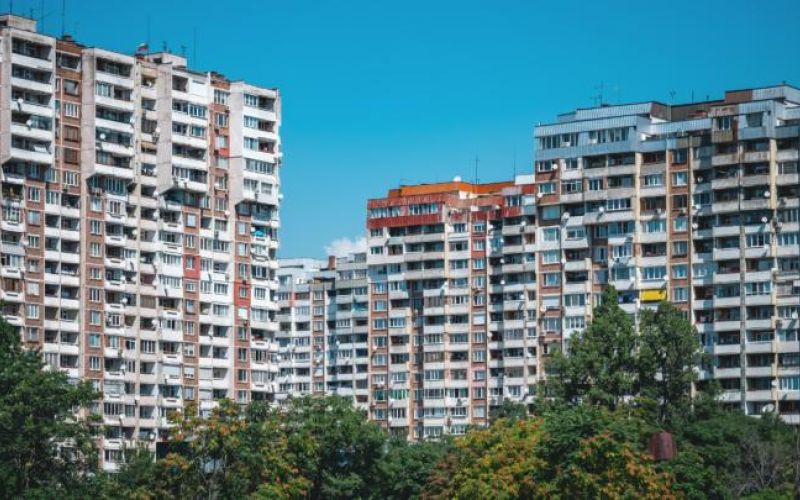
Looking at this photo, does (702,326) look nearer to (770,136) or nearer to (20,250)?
(770,136)

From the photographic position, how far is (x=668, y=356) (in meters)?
155

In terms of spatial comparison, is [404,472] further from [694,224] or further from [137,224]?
[694,224]

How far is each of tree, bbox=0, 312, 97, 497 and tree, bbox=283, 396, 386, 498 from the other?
53.0ft

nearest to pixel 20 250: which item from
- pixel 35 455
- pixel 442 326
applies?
pixel 35 455

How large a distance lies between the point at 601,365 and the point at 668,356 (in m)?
6.31

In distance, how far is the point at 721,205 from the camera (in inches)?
6826

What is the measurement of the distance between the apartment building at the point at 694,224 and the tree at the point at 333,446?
40.0m

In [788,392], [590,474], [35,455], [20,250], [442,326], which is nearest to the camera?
[590,474]

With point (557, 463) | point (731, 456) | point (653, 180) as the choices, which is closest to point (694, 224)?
point (653, 180)

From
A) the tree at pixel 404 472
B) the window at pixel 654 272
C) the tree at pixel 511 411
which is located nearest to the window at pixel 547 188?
the window at pixel 654 272

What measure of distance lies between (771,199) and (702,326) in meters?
12.0

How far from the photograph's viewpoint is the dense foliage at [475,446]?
113625 mm

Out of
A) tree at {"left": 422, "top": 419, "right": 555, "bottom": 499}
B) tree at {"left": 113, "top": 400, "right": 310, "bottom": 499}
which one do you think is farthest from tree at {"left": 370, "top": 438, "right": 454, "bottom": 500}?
tree at {"left": 113, "top": 400, "right": 310, "bottom": 499}

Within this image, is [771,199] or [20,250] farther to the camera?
[771,199]
